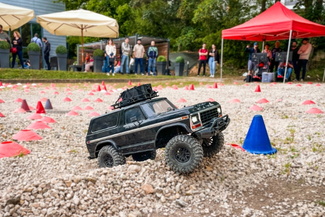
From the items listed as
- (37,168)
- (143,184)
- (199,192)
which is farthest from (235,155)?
(37,168)

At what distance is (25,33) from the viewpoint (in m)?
27.0

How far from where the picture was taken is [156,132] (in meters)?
3.38

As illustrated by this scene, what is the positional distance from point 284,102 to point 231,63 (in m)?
18.4

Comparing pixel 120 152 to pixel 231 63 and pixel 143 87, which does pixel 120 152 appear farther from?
pixel 231 63

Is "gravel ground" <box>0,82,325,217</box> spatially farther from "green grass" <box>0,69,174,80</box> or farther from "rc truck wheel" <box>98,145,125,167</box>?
"green grass" <box>0,69,174,80</box>

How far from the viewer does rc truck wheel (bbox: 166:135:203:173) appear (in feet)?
9.98

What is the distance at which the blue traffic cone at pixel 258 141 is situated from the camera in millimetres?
4414

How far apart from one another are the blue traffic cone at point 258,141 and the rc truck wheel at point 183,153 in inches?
65.3

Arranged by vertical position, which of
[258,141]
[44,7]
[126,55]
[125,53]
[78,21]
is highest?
[44,7]

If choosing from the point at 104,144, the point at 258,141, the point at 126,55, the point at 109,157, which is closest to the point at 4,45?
the point at 126,55

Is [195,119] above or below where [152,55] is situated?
below

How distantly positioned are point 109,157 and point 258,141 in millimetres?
2220

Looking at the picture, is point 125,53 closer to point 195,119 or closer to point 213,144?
point 213,144

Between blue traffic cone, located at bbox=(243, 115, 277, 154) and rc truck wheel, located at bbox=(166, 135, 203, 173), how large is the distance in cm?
166
